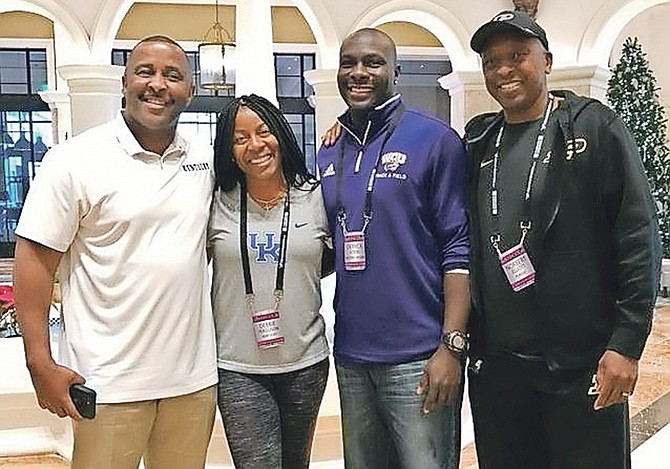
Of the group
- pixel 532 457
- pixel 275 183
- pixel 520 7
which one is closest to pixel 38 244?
pixel 275 183

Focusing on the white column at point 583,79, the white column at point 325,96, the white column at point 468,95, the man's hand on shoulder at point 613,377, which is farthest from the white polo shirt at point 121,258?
the white column at point 468,95

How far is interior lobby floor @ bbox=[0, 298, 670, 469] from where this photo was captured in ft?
11.7

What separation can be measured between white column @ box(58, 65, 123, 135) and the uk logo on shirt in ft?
16.7

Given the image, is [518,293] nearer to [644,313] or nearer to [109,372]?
[644,313]

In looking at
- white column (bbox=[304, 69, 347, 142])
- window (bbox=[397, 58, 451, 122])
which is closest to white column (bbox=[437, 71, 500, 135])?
white column (bbox=[304, 69, 347, 142])

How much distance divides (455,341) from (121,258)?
0.83 m

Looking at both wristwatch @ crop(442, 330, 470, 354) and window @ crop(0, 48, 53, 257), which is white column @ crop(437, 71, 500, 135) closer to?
wristwatch @ crop(442, 330, 470, 354)

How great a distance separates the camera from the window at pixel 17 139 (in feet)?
45.9

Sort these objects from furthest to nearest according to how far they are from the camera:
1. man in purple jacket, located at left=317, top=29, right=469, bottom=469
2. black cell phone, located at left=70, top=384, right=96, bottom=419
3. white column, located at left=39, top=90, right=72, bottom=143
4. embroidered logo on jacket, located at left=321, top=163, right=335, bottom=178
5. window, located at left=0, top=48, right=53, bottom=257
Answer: window, located at left=0, top=48, right=53, bottom=257 < white column, located at left=39, top=90, right=72, bottom=143 < embroidered logo on jacket, located at left=321, top=163, right=335, bottom=178 < man in purple jacket, located at left=317, top=29, right=469, bottom=469 < black cell phone, located at left=70, top=384, right=96, bottom=419

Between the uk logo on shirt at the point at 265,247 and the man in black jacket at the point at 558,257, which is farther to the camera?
the uk logo on shirt at the point at 265,247

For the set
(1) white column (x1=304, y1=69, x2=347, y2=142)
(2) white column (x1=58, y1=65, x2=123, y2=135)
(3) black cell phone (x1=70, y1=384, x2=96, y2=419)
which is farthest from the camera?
(1) white column (x1=304, y1=69, x2=347, y2=142)

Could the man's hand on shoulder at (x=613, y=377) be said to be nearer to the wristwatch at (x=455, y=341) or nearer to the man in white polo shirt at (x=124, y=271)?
the wristwatch at (x=455, y=341)

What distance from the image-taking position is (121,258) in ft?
6.33

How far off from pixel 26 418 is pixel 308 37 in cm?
904
